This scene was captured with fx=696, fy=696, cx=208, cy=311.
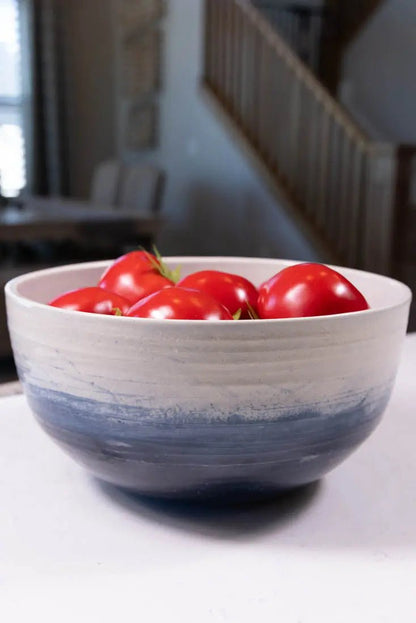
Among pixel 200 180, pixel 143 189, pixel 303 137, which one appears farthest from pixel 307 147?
pixel 200 180

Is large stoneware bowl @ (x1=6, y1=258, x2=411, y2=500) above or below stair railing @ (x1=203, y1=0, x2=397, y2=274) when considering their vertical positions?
above

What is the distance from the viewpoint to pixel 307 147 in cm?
380

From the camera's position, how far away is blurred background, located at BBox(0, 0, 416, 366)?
3.27m

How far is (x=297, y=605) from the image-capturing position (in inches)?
14.3

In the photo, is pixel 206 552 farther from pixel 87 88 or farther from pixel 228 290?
pixel 87 88

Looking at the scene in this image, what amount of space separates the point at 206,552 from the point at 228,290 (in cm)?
19

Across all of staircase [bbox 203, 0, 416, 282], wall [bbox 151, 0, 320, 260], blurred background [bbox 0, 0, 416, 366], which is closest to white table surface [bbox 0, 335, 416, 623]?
blurred background [bbox 0, 0, 416, 366]

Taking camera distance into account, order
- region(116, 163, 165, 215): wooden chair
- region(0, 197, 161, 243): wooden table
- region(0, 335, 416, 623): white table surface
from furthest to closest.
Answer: region(116, 163, 165, 215): wooden chair, region(0, 197, 161, 243): wooden table, region(0, 335, 416, 623): white table surface

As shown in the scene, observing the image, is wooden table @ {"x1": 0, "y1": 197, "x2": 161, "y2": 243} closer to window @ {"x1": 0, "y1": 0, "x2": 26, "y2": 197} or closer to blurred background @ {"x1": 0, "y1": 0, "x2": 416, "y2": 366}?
blurred background @ {"x1": 0, "y1": 0, "x2": 416, "y2": 366}

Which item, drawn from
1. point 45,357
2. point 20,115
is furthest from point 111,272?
point 20,115

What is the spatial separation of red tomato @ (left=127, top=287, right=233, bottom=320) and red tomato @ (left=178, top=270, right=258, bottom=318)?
3.0 inches

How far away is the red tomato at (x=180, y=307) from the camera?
42cm

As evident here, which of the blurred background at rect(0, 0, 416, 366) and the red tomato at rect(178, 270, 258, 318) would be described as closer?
the red tomato at rect(178, 270, 258, 318)

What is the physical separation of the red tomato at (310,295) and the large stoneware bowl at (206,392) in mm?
37
